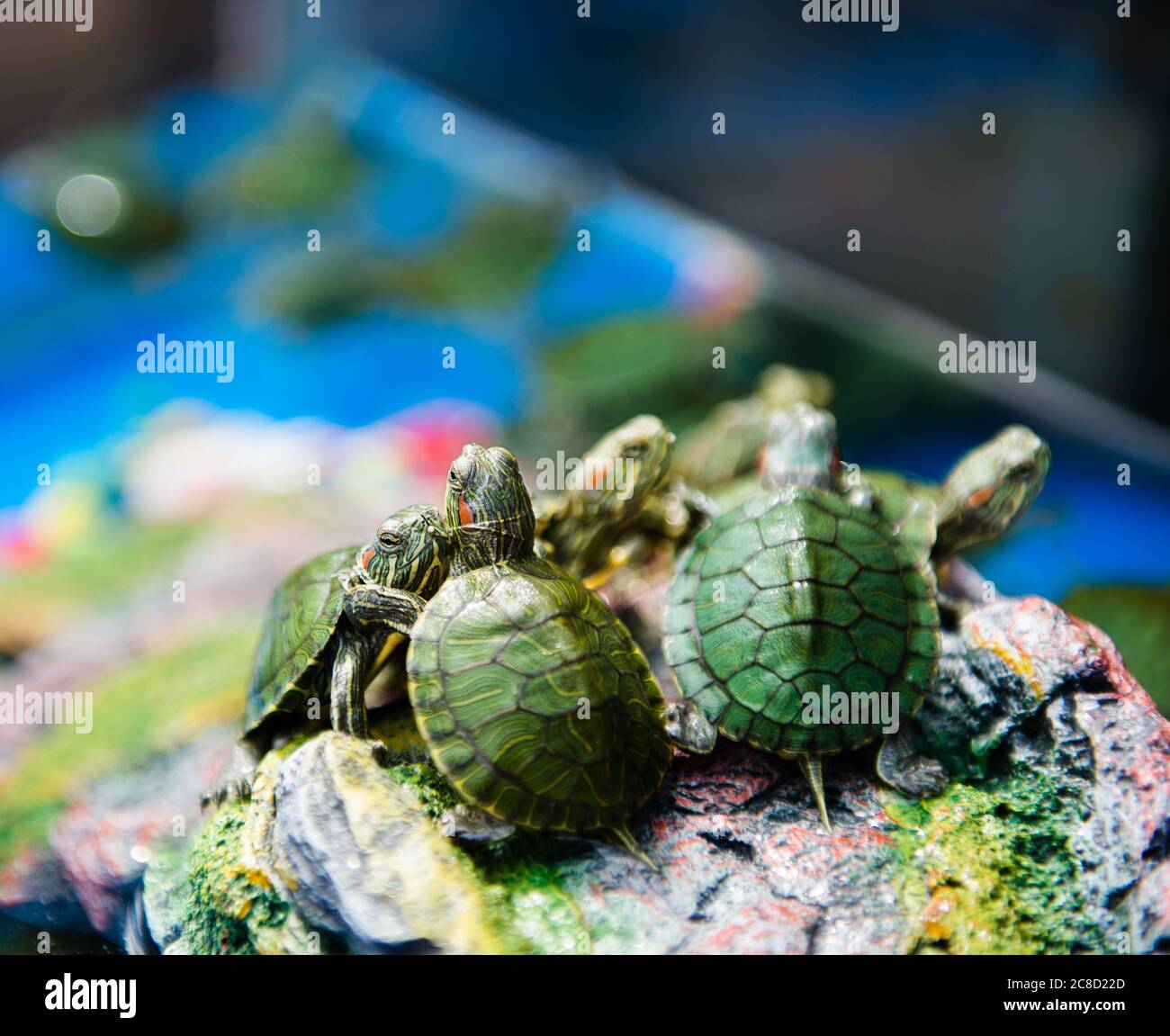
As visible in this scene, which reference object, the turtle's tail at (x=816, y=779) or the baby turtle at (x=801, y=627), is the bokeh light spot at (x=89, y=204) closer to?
the baby turtle at (x=801, y=627)

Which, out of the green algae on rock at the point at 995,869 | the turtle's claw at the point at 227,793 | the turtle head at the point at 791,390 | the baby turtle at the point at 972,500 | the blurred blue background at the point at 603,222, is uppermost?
the blurred blue background at the point at 603,222

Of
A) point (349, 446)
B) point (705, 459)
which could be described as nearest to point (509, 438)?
point (349, 446)

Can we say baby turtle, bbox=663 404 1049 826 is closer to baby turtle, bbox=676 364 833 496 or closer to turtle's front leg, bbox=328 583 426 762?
turtle's front leg, bbox=328 583 426 762

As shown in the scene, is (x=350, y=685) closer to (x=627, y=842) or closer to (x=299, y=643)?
(x=299, y=643)

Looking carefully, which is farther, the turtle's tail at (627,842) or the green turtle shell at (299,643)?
the green turtle shell at (299,643)

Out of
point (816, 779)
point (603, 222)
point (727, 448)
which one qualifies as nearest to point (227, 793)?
point (816, 779)

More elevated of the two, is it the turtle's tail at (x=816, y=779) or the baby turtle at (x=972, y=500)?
the baby turtle at (x=972, y=500)

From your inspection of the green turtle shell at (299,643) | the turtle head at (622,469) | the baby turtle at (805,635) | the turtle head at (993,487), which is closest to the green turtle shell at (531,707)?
the baby turtle at (805,635)
